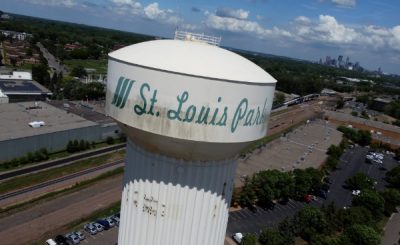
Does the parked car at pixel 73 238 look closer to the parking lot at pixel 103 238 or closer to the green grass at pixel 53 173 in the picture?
the parking lot at pixel 103 238

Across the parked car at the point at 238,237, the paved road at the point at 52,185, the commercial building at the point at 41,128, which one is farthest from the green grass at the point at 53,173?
the parked car at the point at 238,237

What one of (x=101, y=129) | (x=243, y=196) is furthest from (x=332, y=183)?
(x=101, y=129)

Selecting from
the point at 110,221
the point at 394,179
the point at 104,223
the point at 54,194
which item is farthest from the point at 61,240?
the point at 394,179

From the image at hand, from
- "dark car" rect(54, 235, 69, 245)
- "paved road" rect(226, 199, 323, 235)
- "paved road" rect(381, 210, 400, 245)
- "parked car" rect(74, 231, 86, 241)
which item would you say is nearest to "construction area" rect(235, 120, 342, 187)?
"paved road" rect(226, 199, 323, 235)

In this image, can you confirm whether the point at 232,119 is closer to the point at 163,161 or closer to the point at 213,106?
the point at 213,106

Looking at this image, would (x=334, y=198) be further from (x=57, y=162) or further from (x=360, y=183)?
(x=57, y=162)

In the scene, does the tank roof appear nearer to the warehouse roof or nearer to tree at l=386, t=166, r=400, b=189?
the warehouse roof

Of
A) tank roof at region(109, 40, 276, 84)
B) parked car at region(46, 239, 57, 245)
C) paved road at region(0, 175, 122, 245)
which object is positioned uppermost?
tank roof at region(109, 40, 276, 84)
